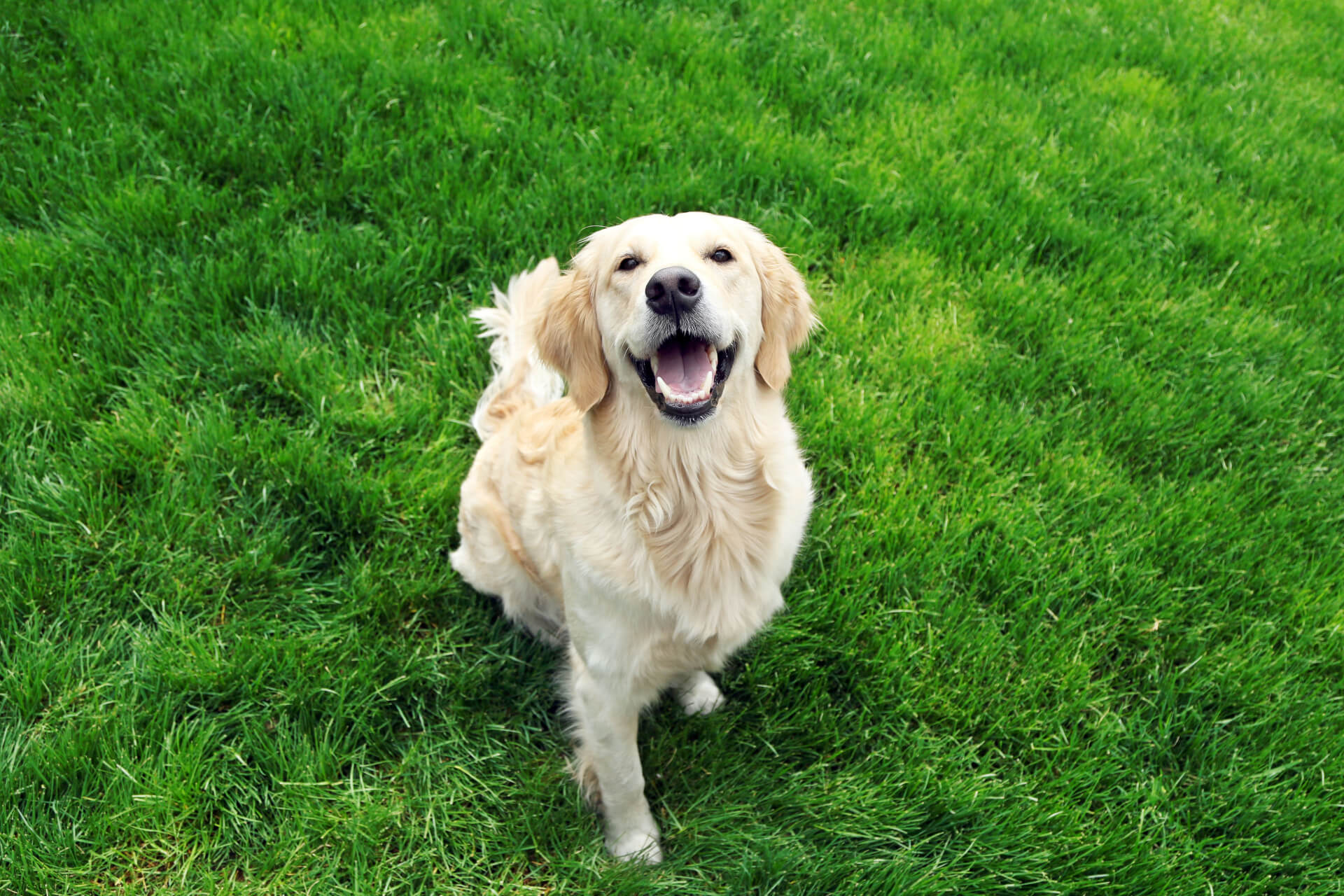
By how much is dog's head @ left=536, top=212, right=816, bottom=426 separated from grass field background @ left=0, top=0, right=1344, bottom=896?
0.91m

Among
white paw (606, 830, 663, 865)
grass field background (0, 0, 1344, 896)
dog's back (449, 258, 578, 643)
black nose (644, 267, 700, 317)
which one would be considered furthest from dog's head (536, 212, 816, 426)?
white paw (606, 830, 663, 865)

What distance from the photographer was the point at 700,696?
2600 mm

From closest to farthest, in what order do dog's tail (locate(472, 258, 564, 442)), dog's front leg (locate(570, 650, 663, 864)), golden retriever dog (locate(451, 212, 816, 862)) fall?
golden retriever dog (locate(451, 212, 816, 862))
dog's front leg (locate(570, 650, 663, 864))
dog's tail (locate(472, 258, 564, 442))

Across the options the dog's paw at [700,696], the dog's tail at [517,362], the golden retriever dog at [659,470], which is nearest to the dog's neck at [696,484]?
the golden retriever dog at [659,470]

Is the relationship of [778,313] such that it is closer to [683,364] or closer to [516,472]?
[683,364]

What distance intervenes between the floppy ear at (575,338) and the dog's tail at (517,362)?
1.33ft

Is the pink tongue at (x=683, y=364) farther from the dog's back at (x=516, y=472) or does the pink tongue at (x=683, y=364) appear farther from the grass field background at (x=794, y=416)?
the grass field background at (x=794, y=416)

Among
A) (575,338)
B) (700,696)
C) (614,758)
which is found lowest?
(700,696)

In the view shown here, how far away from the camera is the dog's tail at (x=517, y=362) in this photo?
285 centimetres

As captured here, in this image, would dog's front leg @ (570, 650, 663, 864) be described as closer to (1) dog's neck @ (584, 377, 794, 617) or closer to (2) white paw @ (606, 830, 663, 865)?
(2) white paw @ (606, 830, 663, 865)

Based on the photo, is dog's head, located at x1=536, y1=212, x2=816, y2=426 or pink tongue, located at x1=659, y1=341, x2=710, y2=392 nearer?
dog's head, located at x1=536, y1=212, x2=816, y2=426

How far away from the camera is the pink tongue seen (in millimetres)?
2072

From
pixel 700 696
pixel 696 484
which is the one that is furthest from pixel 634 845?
pixel 696 484

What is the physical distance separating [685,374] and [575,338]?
0.34 m
